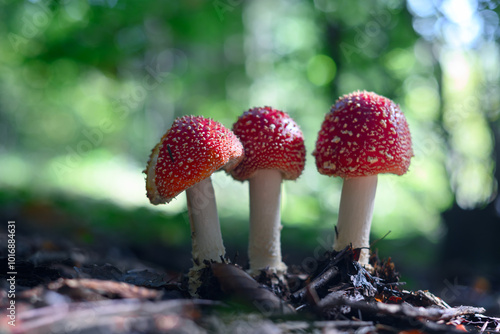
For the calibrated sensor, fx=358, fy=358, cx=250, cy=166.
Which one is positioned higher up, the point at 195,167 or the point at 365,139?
the point at 365,139

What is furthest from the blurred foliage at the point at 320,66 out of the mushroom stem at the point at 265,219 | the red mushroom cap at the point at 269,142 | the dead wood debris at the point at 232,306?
the dead wood debris at the point at 232,306

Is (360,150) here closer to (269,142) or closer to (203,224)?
(269,142)

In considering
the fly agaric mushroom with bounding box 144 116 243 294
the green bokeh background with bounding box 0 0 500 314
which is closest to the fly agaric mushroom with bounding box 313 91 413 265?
the fly agaric mushroom with bounding box 144 116 243 294

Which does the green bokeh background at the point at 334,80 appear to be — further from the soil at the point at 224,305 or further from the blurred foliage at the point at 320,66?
the soil at the point at 224,305

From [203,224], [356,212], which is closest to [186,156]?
[203,224]

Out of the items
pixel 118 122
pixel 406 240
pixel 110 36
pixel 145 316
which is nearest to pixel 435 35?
pixel 406 240

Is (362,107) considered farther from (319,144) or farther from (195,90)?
(195,90)

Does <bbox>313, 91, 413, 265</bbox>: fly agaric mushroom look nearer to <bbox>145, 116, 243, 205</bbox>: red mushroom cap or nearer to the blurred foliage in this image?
<bbox>145, 116, 243, 205</bbox>: red mushroom cap

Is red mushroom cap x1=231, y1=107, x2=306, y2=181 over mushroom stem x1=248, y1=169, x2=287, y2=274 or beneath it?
over
